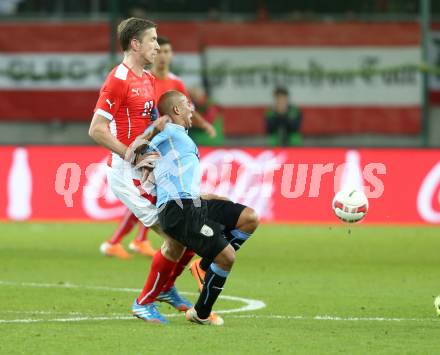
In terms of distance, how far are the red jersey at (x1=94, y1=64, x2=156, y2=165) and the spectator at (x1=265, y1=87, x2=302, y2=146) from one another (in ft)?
37.4

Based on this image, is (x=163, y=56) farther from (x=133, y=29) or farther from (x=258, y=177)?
(x=258, y=177)

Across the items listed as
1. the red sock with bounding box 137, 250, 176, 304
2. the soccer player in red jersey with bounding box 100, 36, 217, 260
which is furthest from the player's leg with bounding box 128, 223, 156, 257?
the red sock with bounding box 137, 250, 176, 304

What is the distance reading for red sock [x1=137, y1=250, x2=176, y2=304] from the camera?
9.52m

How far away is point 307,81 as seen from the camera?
24.7 m

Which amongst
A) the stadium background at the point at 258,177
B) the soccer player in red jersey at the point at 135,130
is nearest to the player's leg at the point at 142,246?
the stadium background at the point at 258,177

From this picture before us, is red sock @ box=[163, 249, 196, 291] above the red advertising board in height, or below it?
above

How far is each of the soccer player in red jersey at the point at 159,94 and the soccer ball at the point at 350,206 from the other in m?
4.19

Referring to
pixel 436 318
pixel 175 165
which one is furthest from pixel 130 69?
pixel 436 318

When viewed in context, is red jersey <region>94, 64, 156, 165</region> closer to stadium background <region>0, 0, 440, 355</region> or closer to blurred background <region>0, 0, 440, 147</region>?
stadium background <region>0, 0, 440, 355</region>

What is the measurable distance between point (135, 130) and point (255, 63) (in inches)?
582

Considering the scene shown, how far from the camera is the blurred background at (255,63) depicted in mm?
24422

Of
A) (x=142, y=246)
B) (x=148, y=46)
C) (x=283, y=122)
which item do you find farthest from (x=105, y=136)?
(x=283, y=122)

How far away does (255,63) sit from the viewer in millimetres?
24703

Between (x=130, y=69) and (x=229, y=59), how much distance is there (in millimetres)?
14813
